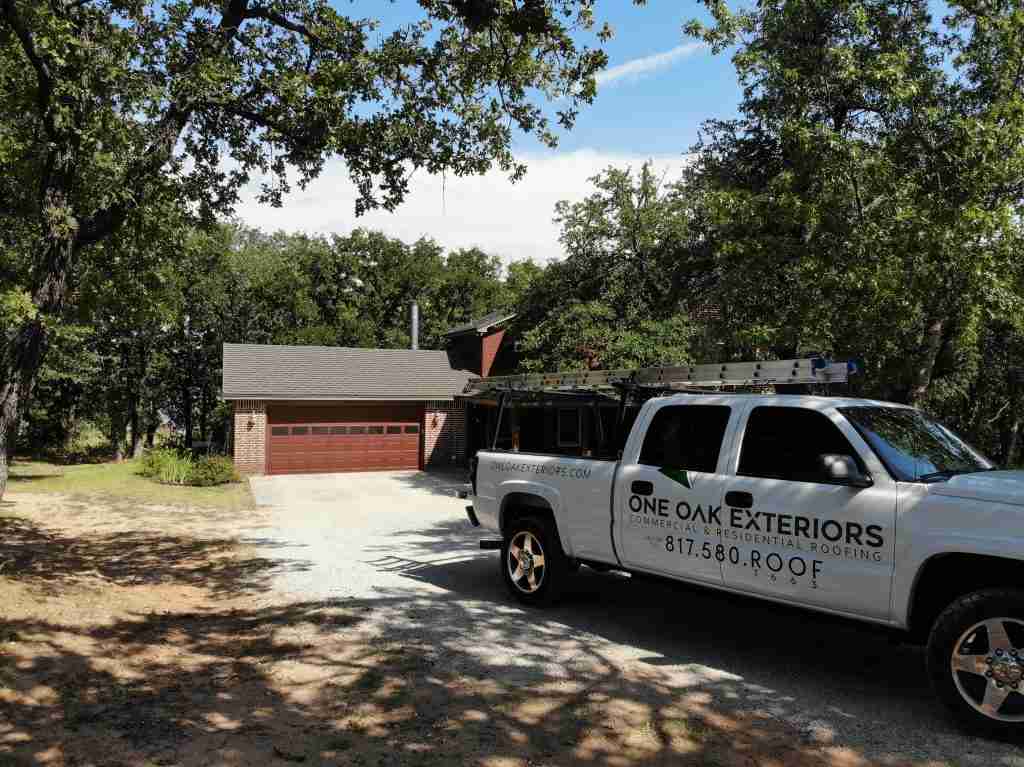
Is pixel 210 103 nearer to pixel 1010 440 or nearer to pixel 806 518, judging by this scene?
pixel 806 518

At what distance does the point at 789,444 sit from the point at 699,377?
3.64ft

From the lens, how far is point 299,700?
17.4 ft

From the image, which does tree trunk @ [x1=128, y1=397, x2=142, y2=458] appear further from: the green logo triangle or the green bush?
the green logo triangle

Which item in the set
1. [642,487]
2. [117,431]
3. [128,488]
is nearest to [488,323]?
[128,488]

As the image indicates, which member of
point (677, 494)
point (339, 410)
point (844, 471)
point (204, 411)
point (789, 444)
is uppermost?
point (339, 410)

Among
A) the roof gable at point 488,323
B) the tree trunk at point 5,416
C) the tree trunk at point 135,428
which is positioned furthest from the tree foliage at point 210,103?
the tree trunk at point 135,428

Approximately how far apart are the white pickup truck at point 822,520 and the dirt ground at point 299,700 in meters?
0.95

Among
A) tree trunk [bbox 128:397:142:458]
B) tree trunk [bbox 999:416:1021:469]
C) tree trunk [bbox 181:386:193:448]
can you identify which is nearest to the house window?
tree trunk [bbox 999:416:1021:469]

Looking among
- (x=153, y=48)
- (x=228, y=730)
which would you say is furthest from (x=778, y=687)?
(x=153, y=48)

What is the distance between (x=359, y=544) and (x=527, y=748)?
813 cm

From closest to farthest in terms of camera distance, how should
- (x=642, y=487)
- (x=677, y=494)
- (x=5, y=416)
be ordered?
(x=677, y=494)
(x=642, y=487)
(x=5, y=416)

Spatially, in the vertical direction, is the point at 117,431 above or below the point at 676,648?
above

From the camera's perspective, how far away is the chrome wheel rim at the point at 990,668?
14.8 ft

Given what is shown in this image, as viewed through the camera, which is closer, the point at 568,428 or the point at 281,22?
the point at 568,428
